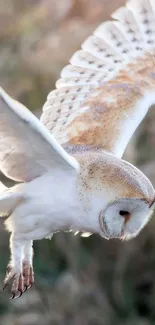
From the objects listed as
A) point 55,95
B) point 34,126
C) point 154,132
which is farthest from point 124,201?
point 154,132

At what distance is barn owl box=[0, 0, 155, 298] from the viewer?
1.89 m

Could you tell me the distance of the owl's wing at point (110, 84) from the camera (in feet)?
7.47

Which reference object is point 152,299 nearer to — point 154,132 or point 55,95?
point 154,132

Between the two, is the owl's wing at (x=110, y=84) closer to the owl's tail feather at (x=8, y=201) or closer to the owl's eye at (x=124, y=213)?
the owl's tail feather at (x=8, y=201)

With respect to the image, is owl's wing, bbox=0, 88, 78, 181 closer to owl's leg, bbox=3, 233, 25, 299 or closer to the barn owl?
the barn owl

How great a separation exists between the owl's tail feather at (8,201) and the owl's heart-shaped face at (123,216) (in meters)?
0.20

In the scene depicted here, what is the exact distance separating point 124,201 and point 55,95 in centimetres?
57

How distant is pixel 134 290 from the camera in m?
4.58

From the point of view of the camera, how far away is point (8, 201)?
2.03 meters

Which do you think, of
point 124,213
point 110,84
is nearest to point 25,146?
point 124,213

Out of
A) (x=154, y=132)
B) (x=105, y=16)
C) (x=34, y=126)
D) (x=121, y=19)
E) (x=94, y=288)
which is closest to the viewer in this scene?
(x=34, y=126)

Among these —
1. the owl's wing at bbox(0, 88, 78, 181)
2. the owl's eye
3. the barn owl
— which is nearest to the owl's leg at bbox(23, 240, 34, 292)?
the barn owl

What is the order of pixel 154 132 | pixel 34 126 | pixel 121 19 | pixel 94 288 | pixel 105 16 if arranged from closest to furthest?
pixel 34 126, pixel 121 19, pixel 94 288, pixel 154 132, pixel 105 16

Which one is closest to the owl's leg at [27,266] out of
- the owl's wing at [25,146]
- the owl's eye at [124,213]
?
the owl's wing at [25,146]
